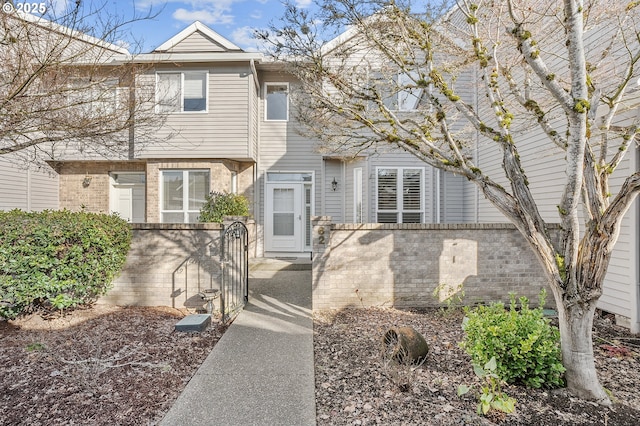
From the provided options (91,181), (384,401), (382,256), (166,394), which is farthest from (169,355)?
(91,181)

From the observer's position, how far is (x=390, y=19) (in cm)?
409

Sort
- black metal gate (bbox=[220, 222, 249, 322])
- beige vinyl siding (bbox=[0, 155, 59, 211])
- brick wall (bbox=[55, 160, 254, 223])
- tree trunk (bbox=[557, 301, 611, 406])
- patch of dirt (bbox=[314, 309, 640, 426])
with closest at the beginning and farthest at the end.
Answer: patch of dirt (bbox=[314, 309, 640, 426]), tree trunk (bbox=[557, 301, 611, 406]), black metal gate (bbox=[220, 222, 249, 322]), beige vinyl siding (bbox=[0, 155, 59, 211]), brick wall (bbox=[55, 160, 254, 223])

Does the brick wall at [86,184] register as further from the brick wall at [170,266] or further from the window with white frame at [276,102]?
the brick wall at [170,266]

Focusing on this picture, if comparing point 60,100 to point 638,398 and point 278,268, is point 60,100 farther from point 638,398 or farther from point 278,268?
point 638,398

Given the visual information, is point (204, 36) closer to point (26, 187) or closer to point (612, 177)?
point (26, 187)

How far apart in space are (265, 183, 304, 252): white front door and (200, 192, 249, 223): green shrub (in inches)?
75.0

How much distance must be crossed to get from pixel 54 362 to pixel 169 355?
1150 mm

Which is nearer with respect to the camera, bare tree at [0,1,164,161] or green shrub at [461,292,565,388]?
green shrub at [461,292,565,388]

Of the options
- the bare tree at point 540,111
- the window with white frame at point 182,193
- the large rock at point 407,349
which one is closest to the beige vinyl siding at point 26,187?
the window with white frame at point 182,193

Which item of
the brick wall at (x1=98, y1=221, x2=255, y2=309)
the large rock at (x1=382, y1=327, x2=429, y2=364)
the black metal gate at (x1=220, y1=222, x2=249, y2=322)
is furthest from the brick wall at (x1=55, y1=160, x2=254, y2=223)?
the large rock at (x1=382, y1=327, x2=429, y2=364)

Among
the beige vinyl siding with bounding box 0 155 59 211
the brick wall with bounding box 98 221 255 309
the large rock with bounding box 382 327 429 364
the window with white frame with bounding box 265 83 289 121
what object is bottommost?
the large rock with bounding box 382 327 429 364

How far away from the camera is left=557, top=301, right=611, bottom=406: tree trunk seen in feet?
9.65

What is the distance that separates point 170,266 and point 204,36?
702 centimetres

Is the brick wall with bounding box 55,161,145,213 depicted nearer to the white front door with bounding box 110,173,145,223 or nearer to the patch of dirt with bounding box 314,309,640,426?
the white front door with bounding box 110,173,145,223
